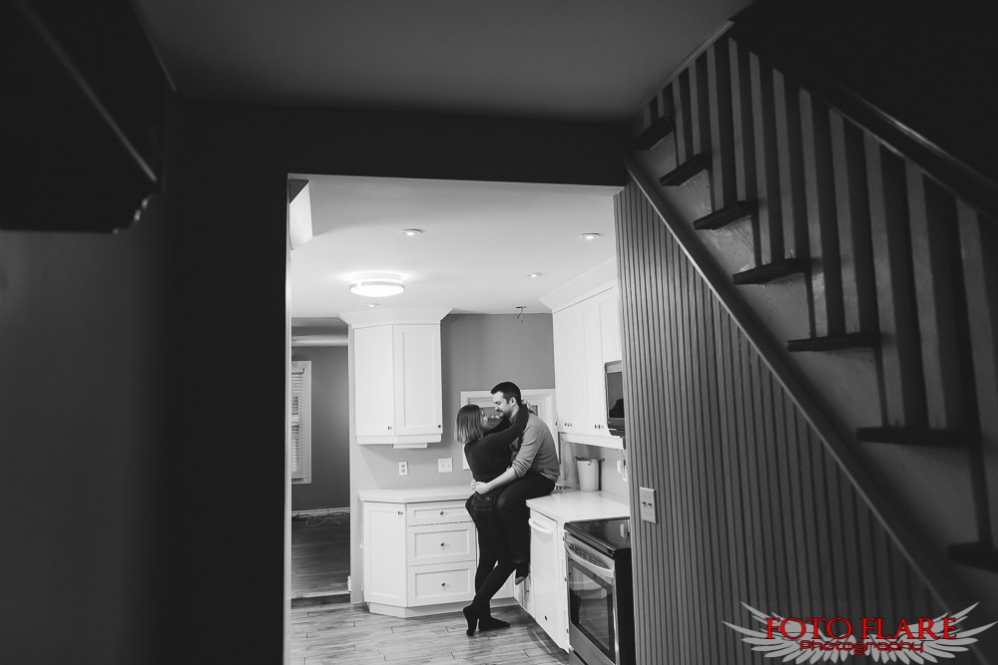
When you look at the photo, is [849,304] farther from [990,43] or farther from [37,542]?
[37,542]

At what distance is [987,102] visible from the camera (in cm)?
161

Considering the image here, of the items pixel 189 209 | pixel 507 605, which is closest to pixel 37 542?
pixel 189 209

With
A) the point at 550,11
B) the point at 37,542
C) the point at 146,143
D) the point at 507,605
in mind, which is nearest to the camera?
the point at 146,143

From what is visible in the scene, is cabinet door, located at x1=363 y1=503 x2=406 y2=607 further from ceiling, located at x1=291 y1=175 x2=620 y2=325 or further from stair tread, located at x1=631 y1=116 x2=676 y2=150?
stair tread, located at x1=631 y1=116 x2=676 y2=150

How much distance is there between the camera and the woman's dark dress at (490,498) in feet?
15.9

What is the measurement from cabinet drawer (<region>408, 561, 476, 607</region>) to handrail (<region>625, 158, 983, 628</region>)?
3847 millimetres

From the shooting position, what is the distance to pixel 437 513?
5352 mm

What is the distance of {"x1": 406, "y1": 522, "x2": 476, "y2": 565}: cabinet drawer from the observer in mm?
5285

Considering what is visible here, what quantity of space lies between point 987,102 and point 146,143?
5.94 ft

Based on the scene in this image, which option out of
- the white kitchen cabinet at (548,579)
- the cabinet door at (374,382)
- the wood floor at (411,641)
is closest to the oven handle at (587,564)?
the white kitchen cabinet at (548,579)

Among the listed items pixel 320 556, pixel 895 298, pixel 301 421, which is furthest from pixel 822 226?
pixel 301 421

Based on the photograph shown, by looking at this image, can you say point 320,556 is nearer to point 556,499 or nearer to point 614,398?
point 556,499

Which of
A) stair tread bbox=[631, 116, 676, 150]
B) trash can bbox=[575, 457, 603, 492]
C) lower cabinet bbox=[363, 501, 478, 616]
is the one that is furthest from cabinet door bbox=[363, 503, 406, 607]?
stair tread bbox=[631, 116, 676, 150]

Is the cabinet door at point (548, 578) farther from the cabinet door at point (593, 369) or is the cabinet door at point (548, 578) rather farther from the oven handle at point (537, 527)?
the cabinet door at point (593, 369)
